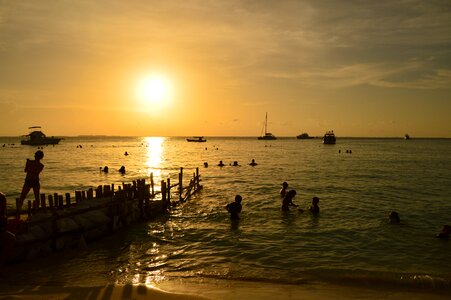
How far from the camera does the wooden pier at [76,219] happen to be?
12.7 m

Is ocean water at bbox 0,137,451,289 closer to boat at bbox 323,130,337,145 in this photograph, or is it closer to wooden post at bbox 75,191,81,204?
wooden post at bbox 75,191,81,204

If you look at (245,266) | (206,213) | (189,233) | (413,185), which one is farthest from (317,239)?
(413,185)

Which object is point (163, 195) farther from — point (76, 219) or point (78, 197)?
point (76, 219)

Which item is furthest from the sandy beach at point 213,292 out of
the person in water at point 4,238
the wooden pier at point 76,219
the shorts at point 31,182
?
the shorts at point 31,182

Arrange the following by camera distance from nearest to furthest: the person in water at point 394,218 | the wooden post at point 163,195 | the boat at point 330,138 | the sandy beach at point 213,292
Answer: the sandy beach at point 213,292, the person in water at point 394,218, the wooden post at point 163,195, the boat at point 330,138

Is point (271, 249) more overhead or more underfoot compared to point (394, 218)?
more underfoot

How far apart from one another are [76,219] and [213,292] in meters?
7.28

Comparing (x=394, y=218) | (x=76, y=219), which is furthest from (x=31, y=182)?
(x=394, y=218)

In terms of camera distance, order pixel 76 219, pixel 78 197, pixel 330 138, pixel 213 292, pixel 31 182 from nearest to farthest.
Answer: pixel 213 292 < pixel 76 219 < pixel 31 182 < pixel 78 197 < pixel 330 138

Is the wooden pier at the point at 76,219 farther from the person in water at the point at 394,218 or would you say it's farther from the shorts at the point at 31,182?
the person in water at the point at 394,218

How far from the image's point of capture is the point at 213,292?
10461 mm

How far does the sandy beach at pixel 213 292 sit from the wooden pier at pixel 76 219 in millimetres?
2398

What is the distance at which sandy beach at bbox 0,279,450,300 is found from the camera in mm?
9961

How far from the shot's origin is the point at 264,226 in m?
19.1
